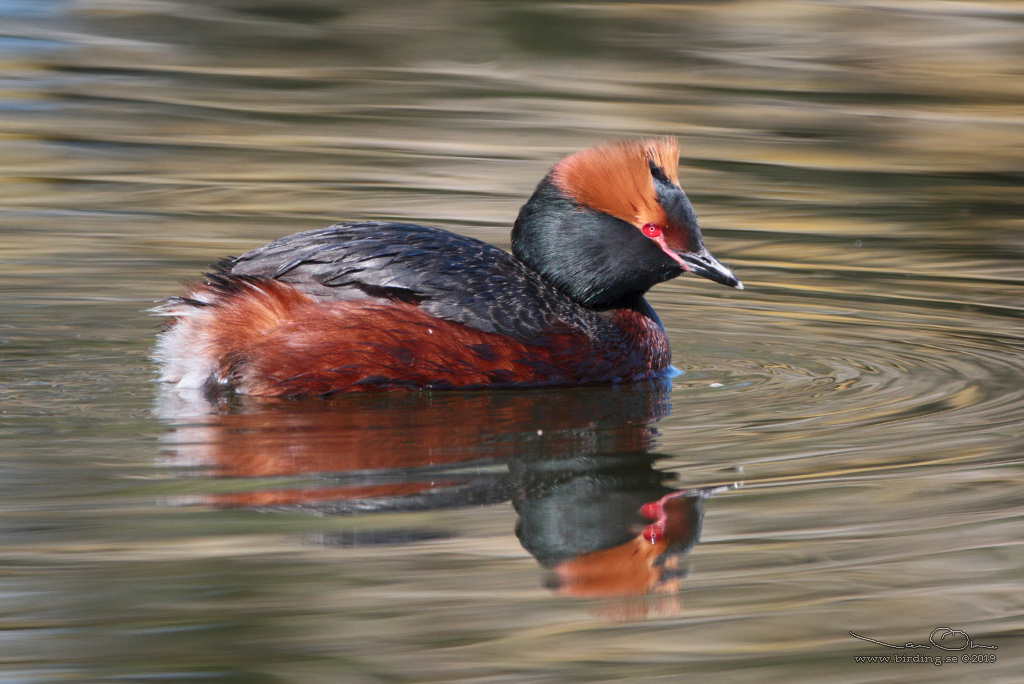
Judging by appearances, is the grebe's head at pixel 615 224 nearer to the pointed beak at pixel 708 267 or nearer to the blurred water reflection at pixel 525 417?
the pointed beak at pixel 708 267

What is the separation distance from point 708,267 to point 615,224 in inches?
16.7

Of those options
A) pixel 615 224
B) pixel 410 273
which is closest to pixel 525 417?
pixel 410 273

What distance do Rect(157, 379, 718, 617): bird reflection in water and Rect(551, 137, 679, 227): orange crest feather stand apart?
2.56 ft

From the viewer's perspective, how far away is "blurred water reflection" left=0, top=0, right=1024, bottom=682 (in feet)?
12.5

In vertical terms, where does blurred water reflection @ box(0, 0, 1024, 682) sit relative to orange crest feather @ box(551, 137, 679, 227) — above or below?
below

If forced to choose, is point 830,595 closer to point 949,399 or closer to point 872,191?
point 949,399

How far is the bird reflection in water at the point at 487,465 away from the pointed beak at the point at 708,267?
1.79 feet

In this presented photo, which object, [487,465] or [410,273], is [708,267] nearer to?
[410,273]

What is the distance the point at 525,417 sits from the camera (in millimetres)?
5551

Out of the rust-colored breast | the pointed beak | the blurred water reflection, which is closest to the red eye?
the pointed beak

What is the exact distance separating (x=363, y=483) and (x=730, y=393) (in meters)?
1.91
